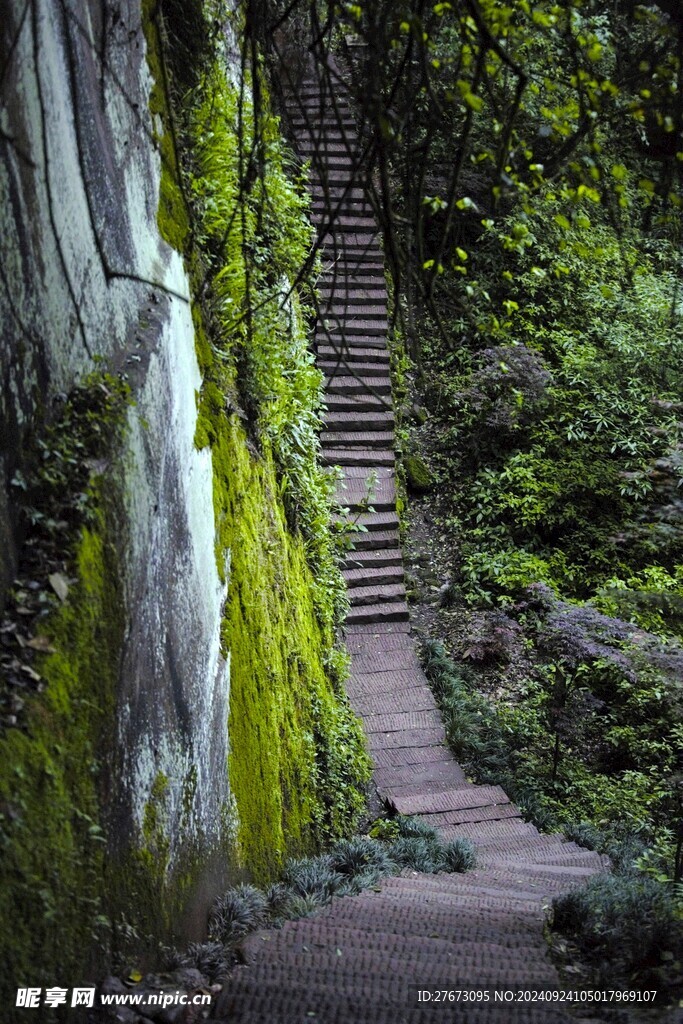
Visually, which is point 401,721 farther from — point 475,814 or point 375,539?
point 375,539

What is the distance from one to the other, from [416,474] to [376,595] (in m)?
2.13

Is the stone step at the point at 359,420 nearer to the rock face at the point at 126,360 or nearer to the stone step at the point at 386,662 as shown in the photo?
the stone step at the point at 386,662

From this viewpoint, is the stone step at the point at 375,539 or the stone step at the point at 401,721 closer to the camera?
the stone step at the point at 401,721

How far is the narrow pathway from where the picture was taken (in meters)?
2.66

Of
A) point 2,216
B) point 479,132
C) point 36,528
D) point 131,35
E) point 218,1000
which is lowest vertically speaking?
point 218,1000

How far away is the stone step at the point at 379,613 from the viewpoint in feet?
26.4

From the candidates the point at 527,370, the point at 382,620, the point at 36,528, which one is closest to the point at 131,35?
the point at 36,528

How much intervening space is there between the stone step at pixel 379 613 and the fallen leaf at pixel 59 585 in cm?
571

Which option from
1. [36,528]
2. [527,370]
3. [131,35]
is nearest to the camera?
[36,528]

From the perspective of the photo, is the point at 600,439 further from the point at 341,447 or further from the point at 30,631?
the point at 30,631

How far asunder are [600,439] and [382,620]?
10.9ft

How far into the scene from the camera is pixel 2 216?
2.21 meters

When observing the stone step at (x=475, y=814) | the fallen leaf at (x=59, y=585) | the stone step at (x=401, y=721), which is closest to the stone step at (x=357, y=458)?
the stone step at (x=401, y=721)

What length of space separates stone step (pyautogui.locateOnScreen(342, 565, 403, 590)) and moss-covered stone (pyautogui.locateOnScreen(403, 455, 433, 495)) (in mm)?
1707
